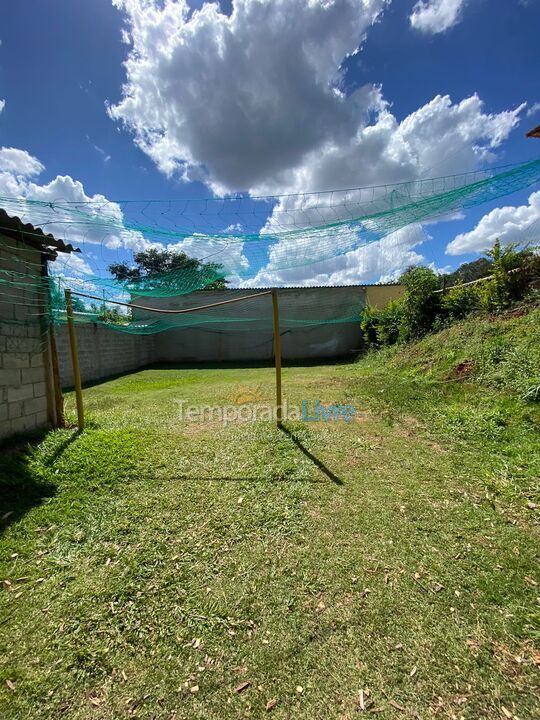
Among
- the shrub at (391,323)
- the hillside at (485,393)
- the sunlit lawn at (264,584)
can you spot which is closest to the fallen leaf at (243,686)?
the sunlit lawn at (264,584)

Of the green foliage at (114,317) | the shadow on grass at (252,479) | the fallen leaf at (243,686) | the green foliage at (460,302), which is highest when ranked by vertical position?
the green foliage at (114,317)

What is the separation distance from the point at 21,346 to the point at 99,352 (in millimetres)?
5822

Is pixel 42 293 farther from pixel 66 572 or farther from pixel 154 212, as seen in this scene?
pixel 66 572

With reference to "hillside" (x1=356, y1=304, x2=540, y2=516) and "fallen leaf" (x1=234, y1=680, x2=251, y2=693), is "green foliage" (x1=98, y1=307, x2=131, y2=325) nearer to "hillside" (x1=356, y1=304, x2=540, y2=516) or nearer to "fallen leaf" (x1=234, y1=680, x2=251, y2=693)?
"hillside" (x1=356, y1=304, x2=540, y2=516)

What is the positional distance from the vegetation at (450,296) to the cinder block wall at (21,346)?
7008mm

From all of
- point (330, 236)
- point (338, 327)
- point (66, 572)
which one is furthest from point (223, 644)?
point (338, 327)

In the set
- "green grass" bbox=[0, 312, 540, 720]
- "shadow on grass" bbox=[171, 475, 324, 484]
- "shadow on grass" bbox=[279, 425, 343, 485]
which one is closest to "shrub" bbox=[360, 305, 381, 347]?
"green grass" bbox=[0, 312, 540, 720]

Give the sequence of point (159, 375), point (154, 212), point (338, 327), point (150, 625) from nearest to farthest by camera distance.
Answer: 1. point (150, 625)
2. point (154, 212)
3. point (159, 375)
4. point (338, 327)

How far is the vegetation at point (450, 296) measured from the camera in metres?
5.19

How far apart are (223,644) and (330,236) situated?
3.79m

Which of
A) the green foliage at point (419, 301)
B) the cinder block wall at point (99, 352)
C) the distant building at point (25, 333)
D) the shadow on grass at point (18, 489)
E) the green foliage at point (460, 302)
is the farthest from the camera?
the cinder block wall at point (99, 352)

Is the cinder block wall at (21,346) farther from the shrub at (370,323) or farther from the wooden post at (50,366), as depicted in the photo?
the shrub at (370,323)

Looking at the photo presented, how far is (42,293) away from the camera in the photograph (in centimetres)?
366

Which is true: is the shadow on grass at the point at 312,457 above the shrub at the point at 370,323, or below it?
below
